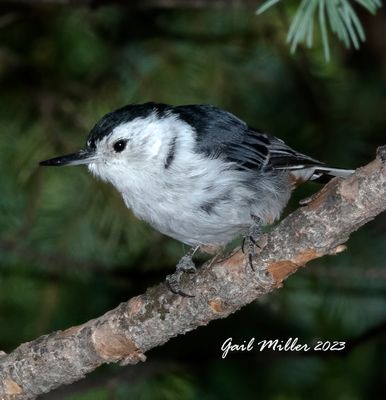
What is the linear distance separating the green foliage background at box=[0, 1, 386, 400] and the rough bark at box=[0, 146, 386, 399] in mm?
621

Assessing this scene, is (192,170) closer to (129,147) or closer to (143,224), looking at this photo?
(129,147)

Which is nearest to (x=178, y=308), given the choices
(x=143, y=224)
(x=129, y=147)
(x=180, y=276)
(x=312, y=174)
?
(x=180, y=276)

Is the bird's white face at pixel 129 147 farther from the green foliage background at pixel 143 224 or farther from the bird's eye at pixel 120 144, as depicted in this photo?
the green foliage background at pixel 143 224

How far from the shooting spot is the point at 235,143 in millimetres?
2406

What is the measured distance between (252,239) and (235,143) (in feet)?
1.70

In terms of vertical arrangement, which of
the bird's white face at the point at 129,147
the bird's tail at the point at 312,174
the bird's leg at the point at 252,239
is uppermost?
the bird's white face at the point at 129,147

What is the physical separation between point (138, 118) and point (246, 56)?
81cm

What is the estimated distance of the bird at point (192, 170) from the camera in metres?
2.20

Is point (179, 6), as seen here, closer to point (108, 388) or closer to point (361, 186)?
point (108, 388)

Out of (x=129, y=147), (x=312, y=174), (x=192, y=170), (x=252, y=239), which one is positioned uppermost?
(x=129, y=147)

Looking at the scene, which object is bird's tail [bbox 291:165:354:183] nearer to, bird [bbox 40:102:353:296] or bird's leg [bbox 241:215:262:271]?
bird [bbox 40:102:353:296]

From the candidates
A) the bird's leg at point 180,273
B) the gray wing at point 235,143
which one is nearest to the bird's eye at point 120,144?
the gray wing at point 235,143

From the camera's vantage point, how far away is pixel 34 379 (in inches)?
81.3

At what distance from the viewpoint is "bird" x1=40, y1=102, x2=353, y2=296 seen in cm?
220
